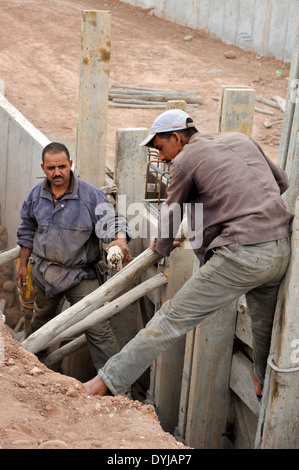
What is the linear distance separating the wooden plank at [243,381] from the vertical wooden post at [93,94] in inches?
96.4

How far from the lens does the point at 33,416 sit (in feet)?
12.0

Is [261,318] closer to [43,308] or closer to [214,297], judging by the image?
[214,297]

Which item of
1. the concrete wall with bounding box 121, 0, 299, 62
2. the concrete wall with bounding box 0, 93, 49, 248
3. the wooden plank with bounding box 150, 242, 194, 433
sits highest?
the concrete wall with bounding box 121, 0, 299, 62

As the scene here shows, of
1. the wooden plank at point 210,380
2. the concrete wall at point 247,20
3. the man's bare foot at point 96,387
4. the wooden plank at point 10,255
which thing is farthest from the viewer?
the concrete wall at point 247,20

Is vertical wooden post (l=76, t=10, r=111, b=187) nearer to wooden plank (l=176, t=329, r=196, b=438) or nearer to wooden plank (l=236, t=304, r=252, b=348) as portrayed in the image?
wooden plank (l=176, t=329, r=196, b=438)

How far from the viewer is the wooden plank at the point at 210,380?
5.54 metres

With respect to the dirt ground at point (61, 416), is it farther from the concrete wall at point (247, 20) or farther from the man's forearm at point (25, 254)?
the concrete wall at point (247, 20)

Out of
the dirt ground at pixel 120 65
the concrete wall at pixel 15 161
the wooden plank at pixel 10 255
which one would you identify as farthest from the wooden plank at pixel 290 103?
the dirt ground at pixel 120 65

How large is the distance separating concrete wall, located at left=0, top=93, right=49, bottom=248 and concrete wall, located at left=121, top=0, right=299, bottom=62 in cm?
644

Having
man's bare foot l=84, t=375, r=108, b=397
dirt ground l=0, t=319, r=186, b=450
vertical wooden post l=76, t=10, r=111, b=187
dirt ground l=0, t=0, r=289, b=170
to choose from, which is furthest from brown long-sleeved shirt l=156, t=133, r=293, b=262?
dirt ground l=0, t=0, r=289, b=170

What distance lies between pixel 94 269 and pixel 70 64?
9.76 meters

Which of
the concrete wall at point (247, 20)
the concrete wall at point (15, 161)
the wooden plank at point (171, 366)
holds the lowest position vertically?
the wooden plank at point (171, 366)

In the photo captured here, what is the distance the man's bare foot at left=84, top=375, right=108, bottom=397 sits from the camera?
4.43 m
